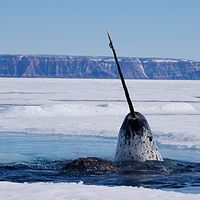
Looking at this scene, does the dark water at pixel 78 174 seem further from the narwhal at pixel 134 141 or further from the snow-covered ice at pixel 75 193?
the snow-covered ice at pixel 75 193

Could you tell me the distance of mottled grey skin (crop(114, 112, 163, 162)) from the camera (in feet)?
28.5

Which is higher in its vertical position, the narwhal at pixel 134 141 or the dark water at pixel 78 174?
the narwhal at pixel 134 141

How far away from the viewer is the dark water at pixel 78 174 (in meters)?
7.88

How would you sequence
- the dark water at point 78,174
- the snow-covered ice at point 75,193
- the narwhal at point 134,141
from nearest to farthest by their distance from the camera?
the snow-covered ice at point 75,193 → the dark water at point 78,174 → the narwhal at point 134,141

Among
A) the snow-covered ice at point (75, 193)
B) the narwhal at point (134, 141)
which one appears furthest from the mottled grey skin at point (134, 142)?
the snow-covered ice at point (75, 193)

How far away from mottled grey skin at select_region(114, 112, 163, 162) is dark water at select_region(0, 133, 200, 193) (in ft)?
0.68

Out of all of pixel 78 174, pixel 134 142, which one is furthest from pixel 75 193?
pixel 134 142

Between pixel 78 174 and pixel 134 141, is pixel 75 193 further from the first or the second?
pixel 134 141

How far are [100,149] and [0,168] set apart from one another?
13.8 feet

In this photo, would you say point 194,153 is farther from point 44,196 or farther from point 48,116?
point 48,116

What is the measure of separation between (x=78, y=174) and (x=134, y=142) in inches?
36.3

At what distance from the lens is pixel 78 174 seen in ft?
27.3

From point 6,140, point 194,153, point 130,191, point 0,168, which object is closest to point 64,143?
point 6,140

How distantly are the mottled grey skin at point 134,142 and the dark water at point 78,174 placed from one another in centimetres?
21
